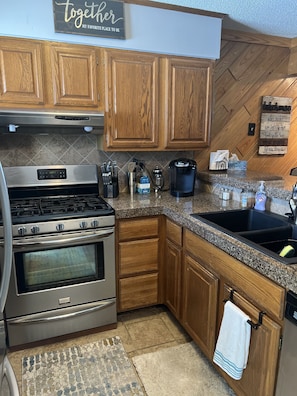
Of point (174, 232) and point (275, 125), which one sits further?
point (275, 125)

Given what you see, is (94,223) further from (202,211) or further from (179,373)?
(179,373)

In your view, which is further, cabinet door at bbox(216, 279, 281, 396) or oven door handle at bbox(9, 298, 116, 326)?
oven door handle at bbox(9, 298, 116, 326)

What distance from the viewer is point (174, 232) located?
6.80 feet

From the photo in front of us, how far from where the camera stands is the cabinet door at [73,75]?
6.68 ft

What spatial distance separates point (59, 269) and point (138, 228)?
0.62 m

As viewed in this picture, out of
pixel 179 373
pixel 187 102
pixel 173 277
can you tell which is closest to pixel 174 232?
pixel 173 277

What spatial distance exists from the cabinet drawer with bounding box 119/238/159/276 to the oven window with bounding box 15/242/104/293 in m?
0.17

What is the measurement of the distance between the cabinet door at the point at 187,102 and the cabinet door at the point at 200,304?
1.06 metres

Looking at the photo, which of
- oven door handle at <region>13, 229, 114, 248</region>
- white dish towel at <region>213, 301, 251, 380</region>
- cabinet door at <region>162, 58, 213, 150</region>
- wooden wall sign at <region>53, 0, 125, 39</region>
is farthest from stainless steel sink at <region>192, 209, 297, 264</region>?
wooden wall sign at <region>53, 0, 125, 39</region>

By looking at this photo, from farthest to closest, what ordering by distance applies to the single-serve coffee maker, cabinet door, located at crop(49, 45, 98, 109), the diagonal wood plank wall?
the diagonal wood plank wall → the single-serve coffee maker → cabinet door, located at crop(49, 45, 98, 109)

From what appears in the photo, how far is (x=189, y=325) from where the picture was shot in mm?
1964

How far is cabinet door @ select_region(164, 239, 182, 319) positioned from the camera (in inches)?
81.5

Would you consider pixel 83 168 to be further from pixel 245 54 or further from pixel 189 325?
pixel 245 54

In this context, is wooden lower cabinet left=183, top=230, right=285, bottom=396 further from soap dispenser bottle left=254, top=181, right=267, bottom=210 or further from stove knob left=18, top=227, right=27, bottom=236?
stove knob left=18, top=227, right=27, bottom=236
